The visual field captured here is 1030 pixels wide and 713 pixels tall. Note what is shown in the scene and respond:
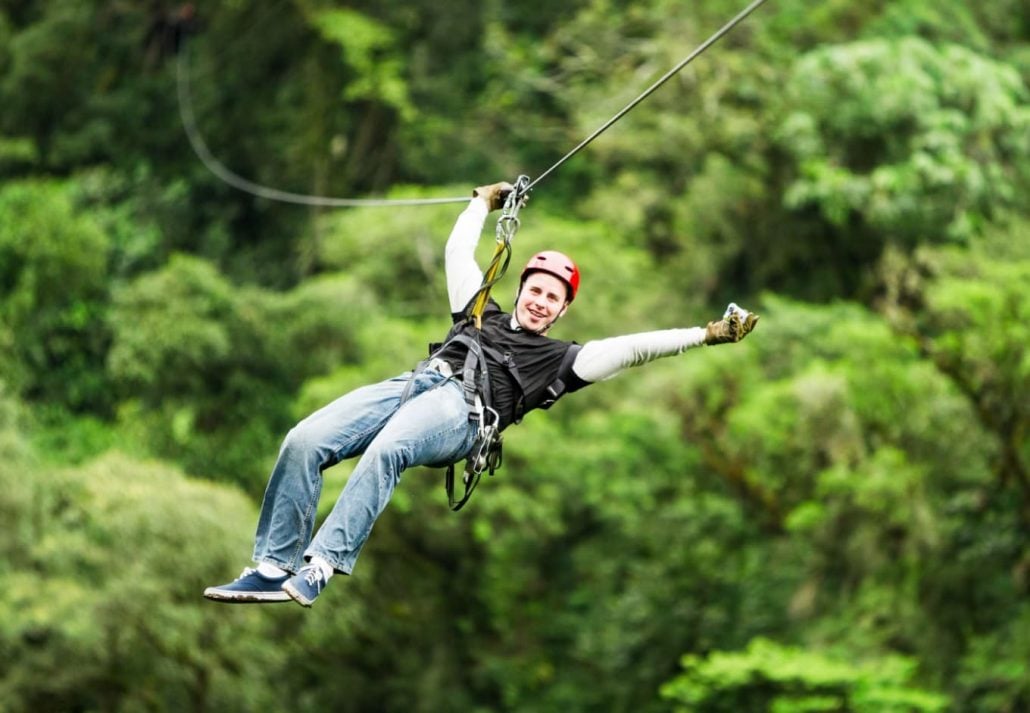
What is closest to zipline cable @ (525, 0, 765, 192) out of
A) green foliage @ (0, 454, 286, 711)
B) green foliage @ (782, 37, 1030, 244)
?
green foliage @ (0, 454, 286, 711)

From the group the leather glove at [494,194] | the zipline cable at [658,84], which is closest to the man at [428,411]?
the leather glove at [494,194]

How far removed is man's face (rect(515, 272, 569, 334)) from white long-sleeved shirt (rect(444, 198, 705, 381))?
2.7 inches

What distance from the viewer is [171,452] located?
61.4 ft

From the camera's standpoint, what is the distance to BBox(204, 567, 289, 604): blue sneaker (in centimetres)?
506

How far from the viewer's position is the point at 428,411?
523 cm

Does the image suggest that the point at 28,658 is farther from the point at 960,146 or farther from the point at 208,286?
the point at 960,146

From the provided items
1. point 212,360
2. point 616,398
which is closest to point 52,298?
point 212,360

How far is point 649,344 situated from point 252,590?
4.67 feet

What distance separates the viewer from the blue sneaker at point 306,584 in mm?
4953

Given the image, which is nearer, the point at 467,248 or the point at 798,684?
the point at 467,248

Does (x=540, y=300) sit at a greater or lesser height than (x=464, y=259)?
lesser

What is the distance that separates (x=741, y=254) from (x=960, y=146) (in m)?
3.21

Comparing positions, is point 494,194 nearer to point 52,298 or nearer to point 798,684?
point 798,684

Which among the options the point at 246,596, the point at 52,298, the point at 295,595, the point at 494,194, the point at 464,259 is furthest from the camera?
the point at 52,298
